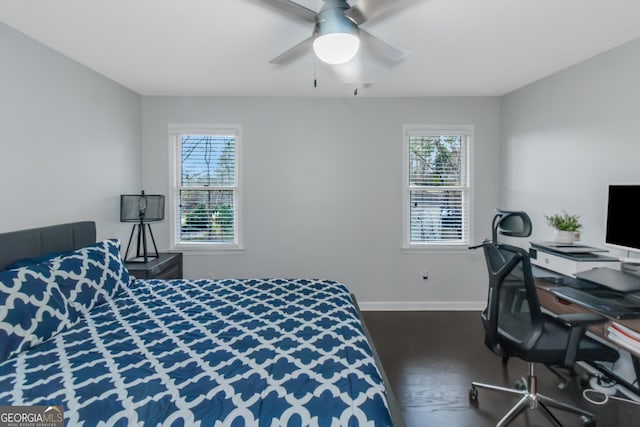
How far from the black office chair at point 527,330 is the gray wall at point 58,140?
3.25 meters

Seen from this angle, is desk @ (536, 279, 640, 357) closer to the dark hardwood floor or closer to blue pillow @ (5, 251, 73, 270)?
the dark hardwood floor

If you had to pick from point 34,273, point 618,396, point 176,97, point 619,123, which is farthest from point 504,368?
point 176,97

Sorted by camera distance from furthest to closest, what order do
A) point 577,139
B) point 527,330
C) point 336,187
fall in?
point 336,187 < point 577,139 < point 527,330

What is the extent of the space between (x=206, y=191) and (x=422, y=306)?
298cm

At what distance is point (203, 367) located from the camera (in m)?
1.52

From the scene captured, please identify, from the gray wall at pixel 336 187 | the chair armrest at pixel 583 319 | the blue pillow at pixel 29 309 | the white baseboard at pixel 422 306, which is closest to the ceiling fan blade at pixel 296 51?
the gray wall at pixel 336 187

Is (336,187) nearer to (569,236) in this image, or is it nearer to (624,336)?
(569,236)

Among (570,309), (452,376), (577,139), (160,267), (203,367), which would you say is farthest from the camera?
(160,267)

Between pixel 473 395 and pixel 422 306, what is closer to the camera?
pixel 473 395

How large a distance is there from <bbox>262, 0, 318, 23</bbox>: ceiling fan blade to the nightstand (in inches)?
99.0

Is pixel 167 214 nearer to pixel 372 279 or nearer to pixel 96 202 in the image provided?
pixel 96 202

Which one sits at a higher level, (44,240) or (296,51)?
(296,51)

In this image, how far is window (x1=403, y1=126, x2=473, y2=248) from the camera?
4.14 m

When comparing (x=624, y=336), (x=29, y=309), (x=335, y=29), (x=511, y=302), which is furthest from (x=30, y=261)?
(x=624, y=336)
